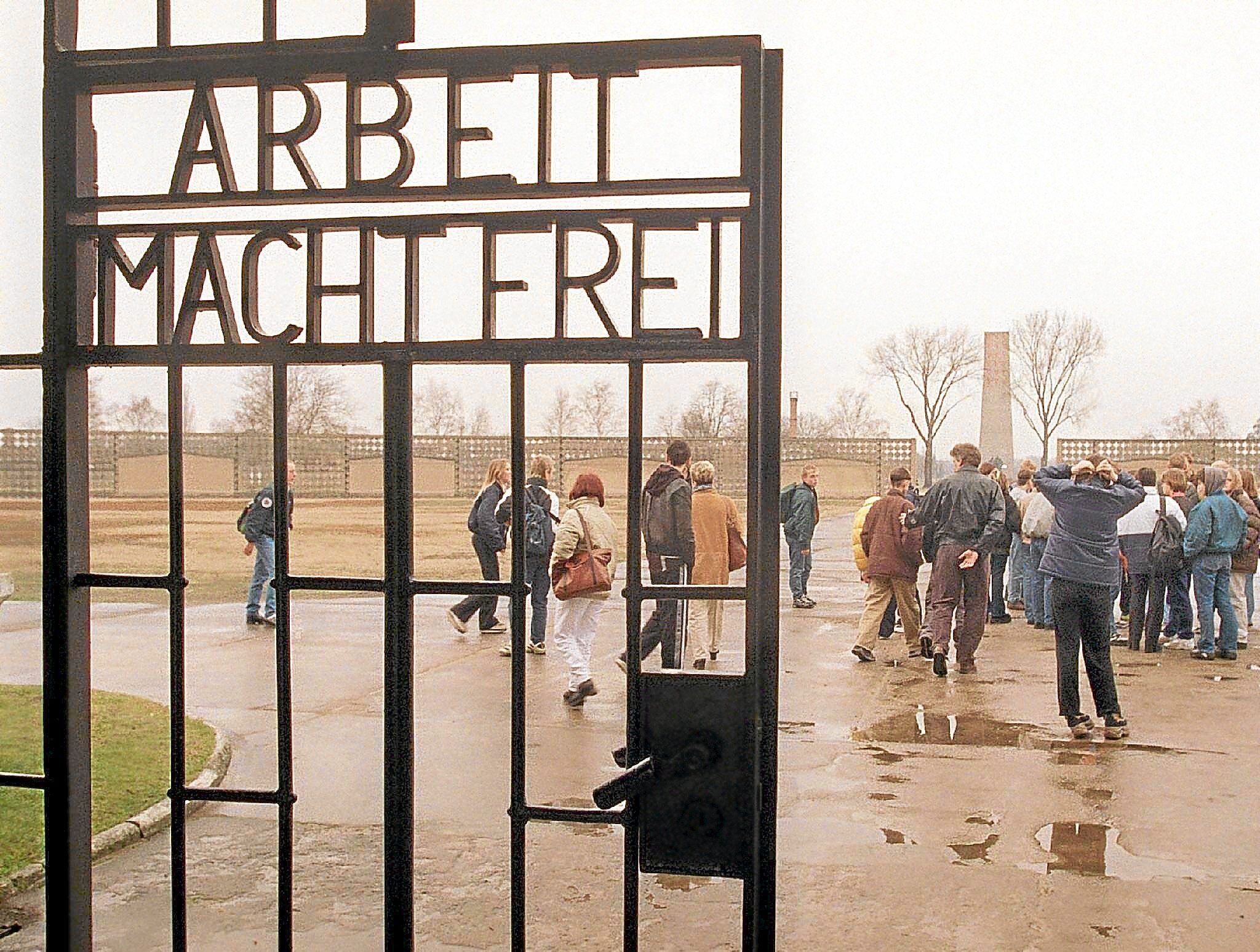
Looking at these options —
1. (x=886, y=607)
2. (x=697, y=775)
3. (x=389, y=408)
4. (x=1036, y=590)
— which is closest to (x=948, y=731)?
(x=886, y=607)

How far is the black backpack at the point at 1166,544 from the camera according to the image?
10305mm

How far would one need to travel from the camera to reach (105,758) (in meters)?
6.54

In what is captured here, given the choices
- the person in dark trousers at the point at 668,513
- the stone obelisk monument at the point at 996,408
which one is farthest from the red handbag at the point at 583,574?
the stone obelisk monument at the point at 996,408

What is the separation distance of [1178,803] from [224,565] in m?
19.2

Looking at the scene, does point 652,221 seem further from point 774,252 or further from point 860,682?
point 860,682

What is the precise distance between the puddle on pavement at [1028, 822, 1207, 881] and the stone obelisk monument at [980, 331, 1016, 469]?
110 feet

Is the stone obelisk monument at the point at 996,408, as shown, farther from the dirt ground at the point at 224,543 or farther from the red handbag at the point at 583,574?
the red handbag at the point at 583,574

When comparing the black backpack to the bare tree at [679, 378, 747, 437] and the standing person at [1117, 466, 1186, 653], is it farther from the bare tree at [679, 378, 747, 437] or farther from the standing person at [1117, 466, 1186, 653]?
the bare tree at [679, 378, 747, 437]

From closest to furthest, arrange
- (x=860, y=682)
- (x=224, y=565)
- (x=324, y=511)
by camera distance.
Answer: (x=860, y=682), (x=224, y=565), (x=324, y=511)

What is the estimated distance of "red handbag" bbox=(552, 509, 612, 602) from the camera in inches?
280

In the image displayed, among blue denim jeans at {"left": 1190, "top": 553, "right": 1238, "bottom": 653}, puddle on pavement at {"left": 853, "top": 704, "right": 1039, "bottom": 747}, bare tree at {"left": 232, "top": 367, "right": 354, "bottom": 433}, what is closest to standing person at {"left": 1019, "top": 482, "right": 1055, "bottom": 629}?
blue denim jeans at {"left": 1190, "top": 553, "right": 1238, "bottom": 653}

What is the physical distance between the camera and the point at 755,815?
8.43 ft

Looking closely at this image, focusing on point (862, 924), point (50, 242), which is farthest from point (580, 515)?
point (50, 242)

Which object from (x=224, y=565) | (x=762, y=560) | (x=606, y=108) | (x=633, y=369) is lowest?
(x=224, y=565)
